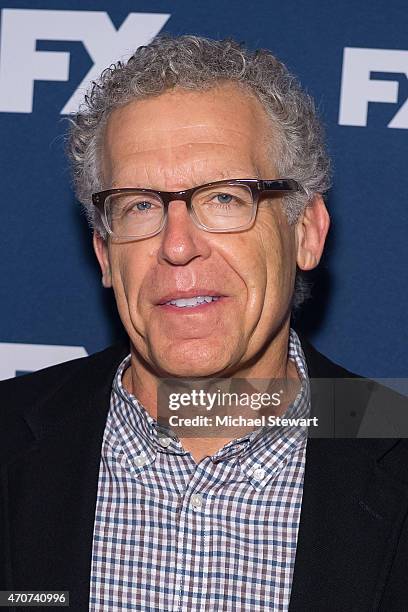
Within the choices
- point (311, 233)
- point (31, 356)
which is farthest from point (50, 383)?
point (311, 233)

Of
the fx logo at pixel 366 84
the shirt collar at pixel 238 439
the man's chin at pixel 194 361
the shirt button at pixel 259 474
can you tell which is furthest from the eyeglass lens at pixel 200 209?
the fx logo at pixel 366 84

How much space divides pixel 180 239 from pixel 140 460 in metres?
0.50

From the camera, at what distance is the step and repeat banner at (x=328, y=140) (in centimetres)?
230

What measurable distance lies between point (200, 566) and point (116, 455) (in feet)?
1.07

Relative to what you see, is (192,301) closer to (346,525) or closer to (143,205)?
(143,205)

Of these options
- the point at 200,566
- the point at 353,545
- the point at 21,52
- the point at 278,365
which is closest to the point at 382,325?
the point at 278,365

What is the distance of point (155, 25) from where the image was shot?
2357 millimetres

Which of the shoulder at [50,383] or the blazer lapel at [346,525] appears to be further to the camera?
the shoulder at [50,383]

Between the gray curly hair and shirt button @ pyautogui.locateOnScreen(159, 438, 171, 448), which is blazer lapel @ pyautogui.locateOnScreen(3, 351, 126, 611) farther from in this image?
the gray curly hair

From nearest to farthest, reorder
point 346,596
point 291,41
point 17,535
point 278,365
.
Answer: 1. point 346,596
2. point 17,535
3. point 278,365
4. point 291,41

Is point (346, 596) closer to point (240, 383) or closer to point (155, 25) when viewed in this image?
point (240, 383)

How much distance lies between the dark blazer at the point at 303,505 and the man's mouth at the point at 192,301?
368 mm

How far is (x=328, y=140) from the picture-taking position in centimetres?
231

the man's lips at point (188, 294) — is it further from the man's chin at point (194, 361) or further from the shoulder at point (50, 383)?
the shoulder at point (50, 383)
